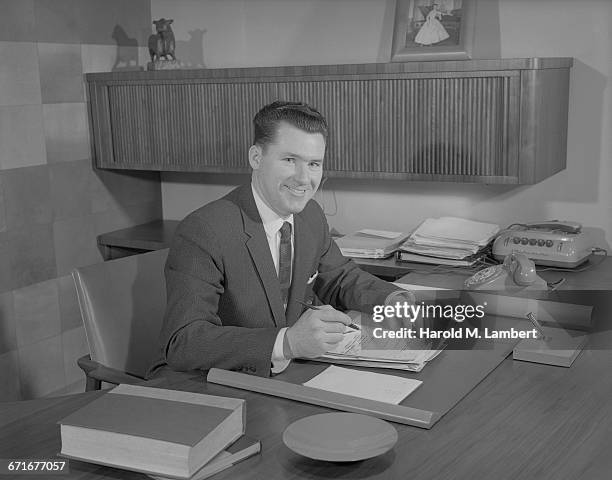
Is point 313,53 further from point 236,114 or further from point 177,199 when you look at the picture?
point 177,199

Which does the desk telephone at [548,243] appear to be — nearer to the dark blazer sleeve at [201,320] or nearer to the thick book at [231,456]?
the dark blazer sleeve at [201,320]

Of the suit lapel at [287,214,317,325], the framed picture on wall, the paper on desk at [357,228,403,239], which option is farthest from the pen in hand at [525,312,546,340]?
the framed picture on wall

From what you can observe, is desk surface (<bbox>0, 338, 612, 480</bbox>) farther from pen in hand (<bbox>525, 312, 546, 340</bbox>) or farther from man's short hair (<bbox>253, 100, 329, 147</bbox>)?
man's short hair (<bbox>253, 100, 329, 147</bbox>)

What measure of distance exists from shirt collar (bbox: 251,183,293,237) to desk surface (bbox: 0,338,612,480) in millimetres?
541

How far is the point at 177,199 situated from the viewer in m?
4.27

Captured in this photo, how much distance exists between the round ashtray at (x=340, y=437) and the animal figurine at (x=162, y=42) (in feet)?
8.66

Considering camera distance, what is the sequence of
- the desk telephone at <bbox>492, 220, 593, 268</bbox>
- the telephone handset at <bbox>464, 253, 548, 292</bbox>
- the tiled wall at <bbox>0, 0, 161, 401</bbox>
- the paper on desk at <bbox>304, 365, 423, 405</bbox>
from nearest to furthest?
1. the paper on desk at <bbox>304, 365, 423, 405</bbox>
2. the telephone handset at <bbox>464, 253, 548, 292</bbox>
3. the desk telephone at <bbox>492, 220, 593, 268</bbox>
4. the tiled wall at <bbox>0, 0, 161, 401</bbox>

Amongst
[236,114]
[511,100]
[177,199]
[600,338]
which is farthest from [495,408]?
[177,199]

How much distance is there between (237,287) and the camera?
217 centimetres

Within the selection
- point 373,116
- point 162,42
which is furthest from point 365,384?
point 162,42

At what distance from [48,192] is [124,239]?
1.39 ft

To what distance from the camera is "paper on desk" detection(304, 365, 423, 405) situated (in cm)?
172

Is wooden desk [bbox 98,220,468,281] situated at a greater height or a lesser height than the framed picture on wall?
lesser

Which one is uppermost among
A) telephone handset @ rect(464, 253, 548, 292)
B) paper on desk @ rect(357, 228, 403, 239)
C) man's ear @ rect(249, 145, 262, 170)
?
man's ear @ rect(249, 145, 262, 170)
